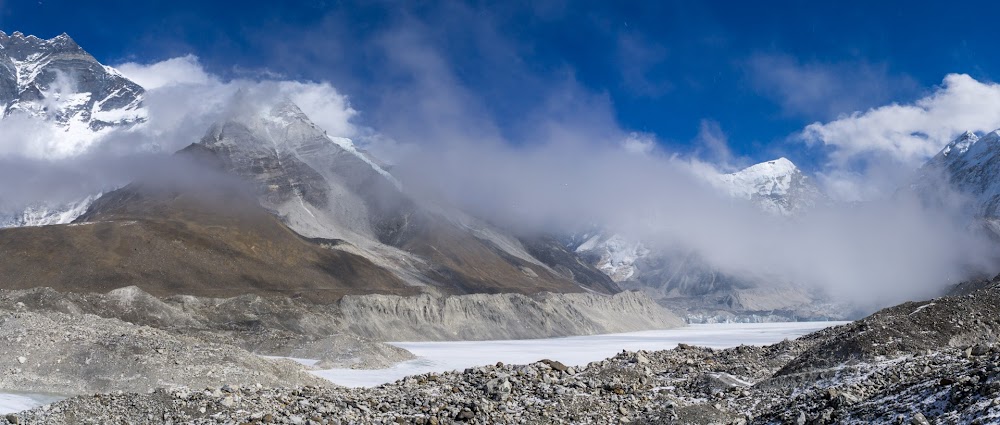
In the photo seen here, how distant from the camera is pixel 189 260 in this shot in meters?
149

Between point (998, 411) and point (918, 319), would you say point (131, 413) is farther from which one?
point (918, 319)

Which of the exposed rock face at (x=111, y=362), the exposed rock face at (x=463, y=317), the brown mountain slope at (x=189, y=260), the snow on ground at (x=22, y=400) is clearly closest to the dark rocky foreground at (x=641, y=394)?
the snow on ground at (x=22, y=400)

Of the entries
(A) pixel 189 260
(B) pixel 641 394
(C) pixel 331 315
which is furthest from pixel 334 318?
(B) pixel 641 394

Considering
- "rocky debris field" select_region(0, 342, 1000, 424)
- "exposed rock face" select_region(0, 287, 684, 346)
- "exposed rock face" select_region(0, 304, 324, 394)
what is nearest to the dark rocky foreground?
"rocky debris field" select_region(0, 342, 1000, 424)

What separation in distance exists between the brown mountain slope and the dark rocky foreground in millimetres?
115301

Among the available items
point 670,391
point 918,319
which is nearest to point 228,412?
point 670,391

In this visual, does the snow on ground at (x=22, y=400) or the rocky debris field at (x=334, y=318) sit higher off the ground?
the rocky debris field at (x=334, y=318)

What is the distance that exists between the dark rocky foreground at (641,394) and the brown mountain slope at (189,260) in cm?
11530

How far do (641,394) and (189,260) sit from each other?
5495 inches

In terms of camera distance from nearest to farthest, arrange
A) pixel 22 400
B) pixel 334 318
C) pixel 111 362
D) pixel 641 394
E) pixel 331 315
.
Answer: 1. pixel 641 394
2. pixel 22 400
3. pixel 111 362
4. pixel 334 318
5. pixel 331 315

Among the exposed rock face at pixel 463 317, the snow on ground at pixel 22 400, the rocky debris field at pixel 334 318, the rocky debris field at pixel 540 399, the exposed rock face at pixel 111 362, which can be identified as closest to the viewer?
the rocky debris field at pixel 540 399

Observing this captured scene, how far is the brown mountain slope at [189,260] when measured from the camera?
431 feet

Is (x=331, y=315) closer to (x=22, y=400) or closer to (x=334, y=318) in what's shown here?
(x=334, y=318)

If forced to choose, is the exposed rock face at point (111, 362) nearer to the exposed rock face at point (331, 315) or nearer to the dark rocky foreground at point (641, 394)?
the dark rocky foreground at point (641, 394)
